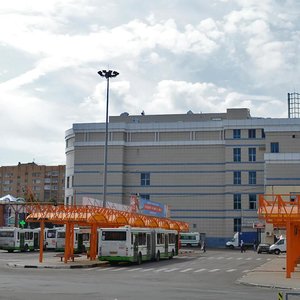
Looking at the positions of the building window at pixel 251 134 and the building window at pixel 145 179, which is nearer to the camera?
the building window at pixel 251 134

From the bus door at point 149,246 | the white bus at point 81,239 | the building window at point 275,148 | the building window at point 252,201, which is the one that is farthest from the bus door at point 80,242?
the building window at point 275,148

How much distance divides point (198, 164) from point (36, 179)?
92.8 m

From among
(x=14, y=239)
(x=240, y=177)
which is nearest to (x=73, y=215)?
(x=14, y=239)

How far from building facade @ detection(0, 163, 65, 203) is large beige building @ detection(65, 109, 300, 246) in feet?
261

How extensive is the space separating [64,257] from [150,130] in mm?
51284

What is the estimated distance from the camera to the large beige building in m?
83.7

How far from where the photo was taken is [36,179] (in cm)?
17212

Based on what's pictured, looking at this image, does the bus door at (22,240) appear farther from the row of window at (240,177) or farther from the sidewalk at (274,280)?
the sidewalk at (274,280)

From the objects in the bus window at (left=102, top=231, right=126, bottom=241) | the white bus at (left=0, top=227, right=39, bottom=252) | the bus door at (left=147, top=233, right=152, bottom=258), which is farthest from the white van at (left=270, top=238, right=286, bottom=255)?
the bus window at (left=102, top=231, right=126, bottom=241)

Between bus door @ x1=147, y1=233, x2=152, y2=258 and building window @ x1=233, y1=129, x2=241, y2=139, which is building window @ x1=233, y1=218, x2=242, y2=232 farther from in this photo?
bus door @ x1=147, y1=233, x2=152, y2=258

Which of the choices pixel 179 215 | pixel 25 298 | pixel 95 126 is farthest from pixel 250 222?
pixel 25 298

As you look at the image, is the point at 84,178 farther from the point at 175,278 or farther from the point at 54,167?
the point at 54,167

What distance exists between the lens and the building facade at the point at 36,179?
172 metres

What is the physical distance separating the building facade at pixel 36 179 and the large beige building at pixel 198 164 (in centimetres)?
7953
